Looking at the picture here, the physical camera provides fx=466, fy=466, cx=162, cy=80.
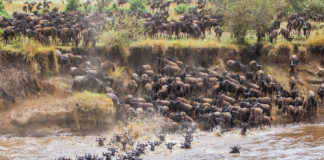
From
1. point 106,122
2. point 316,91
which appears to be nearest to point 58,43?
point 106,122

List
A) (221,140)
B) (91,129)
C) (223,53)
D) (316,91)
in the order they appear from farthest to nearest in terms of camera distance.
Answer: (223,53) → (316,91) → (91,129) → (221,140)

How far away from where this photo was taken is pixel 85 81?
19812 millimetres

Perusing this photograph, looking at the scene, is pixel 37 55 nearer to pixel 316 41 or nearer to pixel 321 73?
pixel 321 73

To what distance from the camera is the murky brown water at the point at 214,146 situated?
15633 mm

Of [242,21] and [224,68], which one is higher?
[242,21]

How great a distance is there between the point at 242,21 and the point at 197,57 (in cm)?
349

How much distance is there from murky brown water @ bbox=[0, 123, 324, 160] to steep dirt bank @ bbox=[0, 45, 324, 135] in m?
0.80

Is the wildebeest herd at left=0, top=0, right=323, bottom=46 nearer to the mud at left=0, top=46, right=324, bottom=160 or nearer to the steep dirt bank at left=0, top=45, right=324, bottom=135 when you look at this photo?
the steep dirt bank at left=0, top=45, right=324, bottom=135

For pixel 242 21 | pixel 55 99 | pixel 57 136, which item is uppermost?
pixel 242 21

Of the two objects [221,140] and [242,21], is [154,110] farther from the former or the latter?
[242,21]

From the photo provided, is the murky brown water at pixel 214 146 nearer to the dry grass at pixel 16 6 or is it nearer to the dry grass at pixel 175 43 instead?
the dry grass at pixel 175 43

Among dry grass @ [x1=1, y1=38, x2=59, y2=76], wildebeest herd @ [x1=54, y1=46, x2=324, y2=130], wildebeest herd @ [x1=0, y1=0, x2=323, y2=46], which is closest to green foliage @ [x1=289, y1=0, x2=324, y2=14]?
wildebeest herd @ [x1=0, y1=0, x2=323, y2=46]

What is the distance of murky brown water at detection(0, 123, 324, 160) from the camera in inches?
615

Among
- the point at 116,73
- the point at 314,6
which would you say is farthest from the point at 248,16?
the point at 314,6
